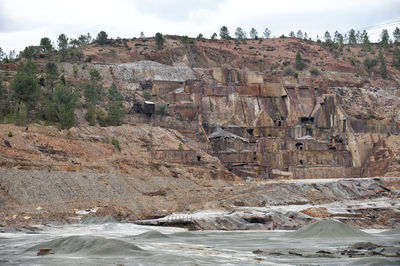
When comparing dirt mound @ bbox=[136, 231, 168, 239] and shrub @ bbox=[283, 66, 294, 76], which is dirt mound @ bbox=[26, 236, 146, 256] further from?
shrub @ bbox=[283, 66, 294, 76]

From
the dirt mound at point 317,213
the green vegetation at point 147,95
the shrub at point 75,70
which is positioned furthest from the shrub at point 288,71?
the dirt mound at point 317,213

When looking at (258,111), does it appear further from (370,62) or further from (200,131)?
(370,62)

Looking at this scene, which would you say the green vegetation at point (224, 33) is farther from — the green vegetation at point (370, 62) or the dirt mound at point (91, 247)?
the dirt mound at point (91, 247)

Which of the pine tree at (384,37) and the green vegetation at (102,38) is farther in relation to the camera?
the pine tree at (384,37)

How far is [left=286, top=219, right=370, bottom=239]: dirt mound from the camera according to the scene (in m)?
34.9

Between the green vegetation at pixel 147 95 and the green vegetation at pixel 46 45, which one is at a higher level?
the green vegetation at pixel 46 45

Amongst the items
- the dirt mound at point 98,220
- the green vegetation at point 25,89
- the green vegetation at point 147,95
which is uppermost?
the green vegetation at point 147,95

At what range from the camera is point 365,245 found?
28359mm

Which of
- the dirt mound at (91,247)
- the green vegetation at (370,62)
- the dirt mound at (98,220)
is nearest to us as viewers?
the dirt mound at (91,247)

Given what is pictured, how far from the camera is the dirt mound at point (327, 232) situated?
34906mm

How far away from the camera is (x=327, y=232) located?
35188 millimetres

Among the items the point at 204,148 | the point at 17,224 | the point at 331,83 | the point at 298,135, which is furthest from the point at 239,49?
the point at 17,224

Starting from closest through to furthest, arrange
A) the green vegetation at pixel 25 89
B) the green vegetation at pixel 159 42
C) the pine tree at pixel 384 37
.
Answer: the green vegetation at pixel 25 89, the green vegetation at pixel 159 42, the pine tree at pixel 384 37

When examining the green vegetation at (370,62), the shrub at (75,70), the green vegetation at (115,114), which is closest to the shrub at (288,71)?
the green vegetation at (370,62)
